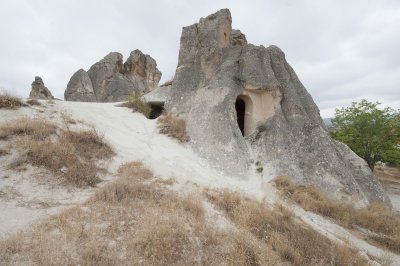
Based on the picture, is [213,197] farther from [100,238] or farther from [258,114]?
[258,114]

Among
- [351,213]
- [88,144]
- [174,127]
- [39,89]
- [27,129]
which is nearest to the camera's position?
[27,129]

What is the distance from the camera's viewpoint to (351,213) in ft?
24.9

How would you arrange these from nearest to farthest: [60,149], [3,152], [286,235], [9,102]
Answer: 1. [286,235]
2. [3,152]
3. [60,149]
4. [9,102]

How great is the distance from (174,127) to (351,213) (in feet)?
22.7

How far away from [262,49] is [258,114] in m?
3.33

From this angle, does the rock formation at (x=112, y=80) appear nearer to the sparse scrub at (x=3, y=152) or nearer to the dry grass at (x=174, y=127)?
the dry grass at (x=174, y=127)

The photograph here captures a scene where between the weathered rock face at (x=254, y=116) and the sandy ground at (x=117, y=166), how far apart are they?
80 centimetres

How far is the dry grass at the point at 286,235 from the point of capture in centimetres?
445

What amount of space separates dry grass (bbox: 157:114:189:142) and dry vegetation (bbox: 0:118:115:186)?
309 cm

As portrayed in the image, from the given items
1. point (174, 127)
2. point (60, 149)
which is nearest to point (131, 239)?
point (60, 149)

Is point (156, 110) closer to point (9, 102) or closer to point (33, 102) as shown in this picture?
point (33, 102)

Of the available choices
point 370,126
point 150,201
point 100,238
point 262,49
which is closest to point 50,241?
point 100,238

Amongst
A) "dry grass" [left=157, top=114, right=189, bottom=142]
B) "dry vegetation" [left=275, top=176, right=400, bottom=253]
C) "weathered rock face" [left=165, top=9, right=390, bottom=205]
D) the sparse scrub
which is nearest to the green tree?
"weathered rock face" [left=165, top=9, right=390, bottom=205]

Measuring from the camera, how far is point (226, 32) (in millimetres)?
12906
